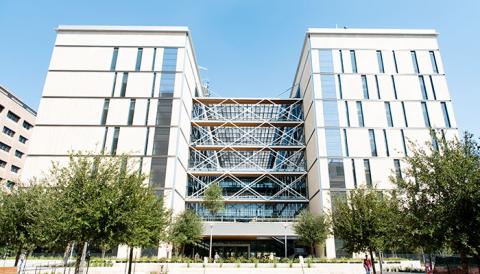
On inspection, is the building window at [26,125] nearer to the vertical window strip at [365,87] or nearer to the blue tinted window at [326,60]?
the blue tinted window at [326,60]

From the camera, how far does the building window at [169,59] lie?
44719mm

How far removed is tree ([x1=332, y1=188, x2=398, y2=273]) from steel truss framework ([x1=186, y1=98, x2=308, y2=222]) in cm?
2345

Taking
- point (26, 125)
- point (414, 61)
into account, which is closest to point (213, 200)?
point (414, 61)

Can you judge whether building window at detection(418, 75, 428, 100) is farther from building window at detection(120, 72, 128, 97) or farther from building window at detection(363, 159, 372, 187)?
building window at detection(120, 72, 128, 97)

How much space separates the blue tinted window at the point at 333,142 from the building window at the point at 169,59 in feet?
78.1

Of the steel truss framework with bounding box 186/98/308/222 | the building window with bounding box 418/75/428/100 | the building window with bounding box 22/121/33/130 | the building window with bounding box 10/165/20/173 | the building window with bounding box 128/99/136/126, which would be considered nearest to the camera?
the building window with bounding box 128/99/136/126

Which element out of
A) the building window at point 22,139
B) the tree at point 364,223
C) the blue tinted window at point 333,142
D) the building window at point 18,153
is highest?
the building window at point 22,139

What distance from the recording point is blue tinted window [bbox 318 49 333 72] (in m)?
44.9

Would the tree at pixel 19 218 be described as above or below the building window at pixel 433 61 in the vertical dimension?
below

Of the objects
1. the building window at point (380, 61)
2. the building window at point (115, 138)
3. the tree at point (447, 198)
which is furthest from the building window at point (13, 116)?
the tree at point (447, 198)

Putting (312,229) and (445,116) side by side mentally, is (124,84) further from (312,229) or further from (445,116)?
(445,116)

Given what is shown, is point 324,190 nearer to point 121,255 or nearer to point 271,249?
point 271,249

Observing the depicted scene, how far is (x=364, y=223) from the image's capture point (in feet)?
68.6

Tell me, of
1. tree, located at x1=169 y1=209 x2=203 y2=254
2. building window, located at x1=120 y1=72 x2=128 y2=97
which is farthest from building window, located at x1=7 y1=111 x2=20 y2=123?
tree, located at x1=169 y1=209 x2=203 y2=254
